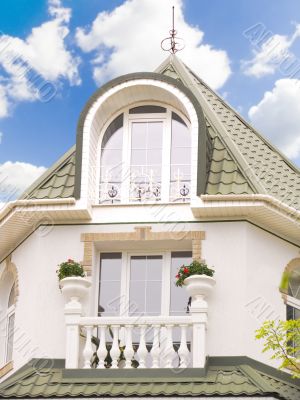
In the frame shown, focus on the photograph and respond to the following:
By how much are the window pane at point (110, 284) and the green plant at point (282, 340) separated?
2.78 meters

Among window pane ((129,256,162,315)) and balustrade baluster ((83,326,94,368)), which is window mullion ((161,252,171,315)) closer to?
window pane ((129,256,162,315))

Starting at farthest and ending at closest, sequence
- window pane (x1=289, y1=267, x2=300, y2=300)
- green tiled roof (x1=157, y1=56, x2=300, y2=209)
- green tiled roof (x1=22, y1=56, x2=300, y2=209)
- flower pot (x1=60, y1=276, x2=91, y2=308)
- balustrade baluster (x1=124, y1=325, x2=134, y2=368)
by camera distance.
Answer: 1. green tiled roof (x1=157, y1=56, x2=300, y2=209)
2. window pane (x1=289, y1=267, x2=300, y2=300)
3. green tiled roof (x1=22, y1=56, x2=300, y2=209)
4. flower pot (x1=60, y1=276, x2=91, y2=308)
5. balustrade baluster (x1=124, y1=325, x2=134, y2=368)

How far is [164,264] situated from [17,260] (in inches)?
119

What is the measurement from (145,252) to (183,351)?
2.68 meters

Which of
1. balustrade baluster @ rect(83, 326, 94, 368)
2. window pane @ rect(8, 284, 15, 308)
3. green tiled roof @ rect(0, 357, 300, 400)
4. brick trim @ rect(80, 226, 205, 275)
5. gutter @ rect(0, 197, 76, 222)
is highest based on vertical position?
gutter @ rect(0, 197, 76, 222)

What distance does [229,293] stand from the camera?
1773 cm

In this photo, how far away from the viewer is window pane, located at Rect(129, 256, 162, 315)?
18344 mm

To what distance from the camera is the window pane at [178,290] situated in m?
18.2

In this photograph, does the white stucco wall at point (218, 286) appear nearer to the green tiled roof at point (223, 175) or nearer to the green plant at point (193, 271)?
the green plant at point (193, 271)

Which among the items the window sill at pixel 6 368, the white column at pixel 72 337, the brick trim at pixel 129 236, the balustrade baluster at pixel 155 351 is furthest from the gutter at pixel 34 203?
the balustrade baluster at pixel 155 351

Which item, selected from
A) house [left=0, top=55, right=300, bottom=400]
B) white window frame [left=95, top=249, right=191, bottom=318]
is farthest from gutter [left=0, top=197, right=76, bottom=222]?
white window frame [left=95, top=249, right=191, bottom=318]

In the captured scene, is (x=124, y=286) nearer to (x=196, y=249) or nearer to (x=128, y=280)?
(x=128, y=280)

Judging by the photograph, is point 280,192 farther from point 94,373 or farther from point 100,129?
point 94,373

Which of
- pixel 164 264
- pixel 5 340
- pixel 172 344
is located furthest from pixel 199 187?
pixel 5 340
